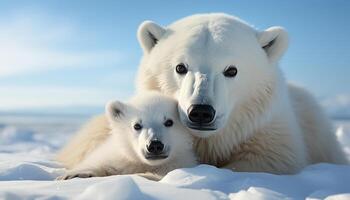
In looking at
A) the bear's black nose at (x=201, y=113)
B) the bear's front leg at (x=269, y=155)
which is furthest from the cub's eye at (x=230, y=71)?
the bear's front leg at (x=269, y=155)

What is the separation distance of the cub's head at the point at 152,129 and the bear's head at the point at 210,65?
0.14 meters

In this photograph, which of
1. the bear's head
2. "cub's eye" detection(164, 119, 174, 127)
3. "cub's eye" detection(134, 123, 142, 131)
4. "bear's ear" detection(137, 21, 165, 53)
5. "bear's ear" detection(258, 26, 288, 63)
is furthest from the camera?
"bear's ear" detection(137, 21, 165, 53)

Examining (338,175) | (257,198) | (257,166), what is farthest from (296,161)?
(257,198)

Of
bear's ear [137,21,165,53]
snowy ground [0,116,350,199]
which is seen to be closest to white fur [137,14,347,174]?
bear's ear [137,21,165,53]

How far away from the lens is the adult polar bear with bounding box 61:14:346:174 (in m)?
3.58

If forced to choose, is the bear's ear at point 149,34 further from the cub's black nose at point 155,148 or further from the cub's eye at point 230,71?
the cub's black nose at point 155,148

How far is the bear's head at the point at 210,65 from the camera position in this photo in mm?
3463

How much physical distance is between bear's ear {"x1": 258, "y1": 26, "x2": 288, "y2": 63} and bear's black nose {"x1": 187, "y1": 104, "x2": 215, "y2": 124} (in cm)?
102

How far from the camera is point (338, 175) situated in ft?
10.7

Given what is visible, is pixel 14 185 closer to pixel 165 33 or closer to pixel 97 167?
pixel 97 167

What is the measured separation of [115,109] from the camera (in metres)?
4.18

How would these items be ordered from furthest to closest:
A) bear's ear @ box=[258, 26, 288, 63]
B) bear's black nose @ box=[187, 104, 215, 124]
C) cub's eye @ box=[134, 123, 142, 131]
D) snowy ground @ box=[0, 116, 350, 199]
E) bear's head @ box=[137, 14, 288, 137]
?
bear's ear @ box=[258, 26, 288, 63], cub's eye @ box=[134, 123, 142, 131], bear's head @ box=[137, 14, 288, 137], bear's black nose @ box=[187, 104, 215, 124], snowy ground @ box=[0, 116, 350, 199]

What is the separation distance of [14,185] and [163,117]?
130cm

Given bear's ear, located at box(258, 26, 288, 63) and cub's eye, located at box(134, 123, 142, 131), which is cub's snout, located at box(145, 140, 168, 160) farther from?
bear's ear, located at box(258, 26, 288, 63)
